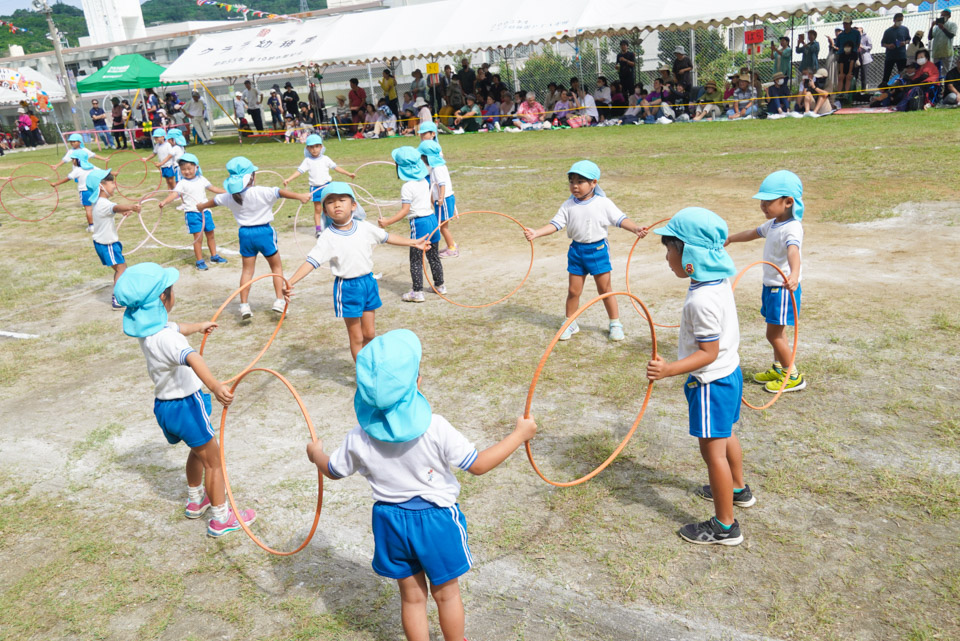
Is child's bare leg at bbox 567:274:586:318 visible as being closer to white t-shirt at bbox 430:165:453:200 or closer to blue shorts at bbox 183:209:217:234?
white t-shirt at bbox 430:165:453:200

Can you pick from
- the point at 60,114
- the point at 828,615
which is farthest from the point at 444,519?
the point at 60,114

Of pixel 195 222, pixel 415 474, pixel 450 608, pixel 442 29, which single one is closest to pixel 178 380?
pixel 415 474

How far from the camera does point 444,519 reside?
3.09m

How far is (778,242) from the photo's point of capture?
217 inches

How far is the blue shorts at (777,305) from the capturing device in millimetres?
5574

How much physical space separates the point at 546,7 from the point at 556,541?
69.9 ft

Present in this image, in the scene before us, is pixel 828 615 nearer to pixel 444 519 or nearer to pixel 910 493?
pixel 910 493

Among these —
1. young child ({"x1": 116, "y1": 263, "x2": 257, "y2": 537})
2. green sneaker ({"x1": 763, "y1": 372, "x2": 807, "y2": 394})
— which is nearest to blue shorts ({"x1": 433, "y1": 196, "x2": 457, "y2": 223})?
green sneaker ({"x1": 763, "y1": 372, "x2": 807, "y2": 394})

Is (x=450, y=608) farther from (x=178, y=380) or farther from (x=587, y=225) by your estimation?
(x=587, y=225)

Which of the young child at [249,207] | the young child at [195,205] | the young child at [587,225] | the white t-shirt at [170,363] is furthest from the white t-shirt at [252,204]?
the white t-shirt at [170,363]

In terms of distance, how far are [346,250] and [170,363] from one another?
2.32 m

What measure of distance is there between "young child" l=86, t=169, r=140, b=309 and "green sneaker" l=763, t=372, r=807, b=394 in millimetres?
7458

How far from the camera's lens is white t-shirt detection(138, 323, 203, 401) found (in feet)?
13.7

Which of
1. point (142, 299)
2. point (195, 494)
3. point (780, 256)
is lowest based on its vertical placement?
point (195, 494)
